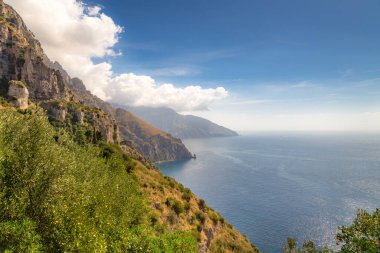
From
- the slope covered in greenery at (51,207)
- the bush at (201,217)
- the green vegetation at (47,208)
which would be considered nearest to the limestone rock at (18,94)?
the bush at (201,217)

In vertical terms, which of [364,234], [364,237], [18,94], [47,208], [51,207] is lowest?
[364,234]

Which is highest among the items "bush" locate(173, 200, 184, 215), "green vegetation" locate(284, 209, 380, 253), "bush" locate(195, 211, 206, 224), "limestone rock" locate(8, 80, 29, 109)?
"limestone rock" locate(8, 80, 29, 109)

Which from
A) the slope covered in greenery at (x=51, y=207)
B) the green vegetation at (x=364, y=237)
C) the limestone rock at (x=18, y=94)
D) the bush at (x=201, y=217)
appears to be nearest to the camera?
the slope covered in greenery at (x=51, y=207)

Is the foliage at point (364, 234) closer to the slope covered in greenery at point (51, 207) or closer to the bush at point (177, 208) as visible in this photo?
the slope covered in greenery at point (51, 207)

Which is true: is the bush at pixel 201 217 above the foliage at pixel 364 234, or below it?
below

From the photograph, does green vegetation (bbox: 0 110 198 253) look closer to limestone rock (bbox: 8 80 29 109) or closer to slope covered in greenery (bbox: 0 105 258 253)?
slope covered in greenery (bbox: 0 105 258 253)

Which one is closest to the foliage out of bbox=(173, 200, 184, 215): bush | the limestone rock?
bbox=(173, 200, 184, 215): bush

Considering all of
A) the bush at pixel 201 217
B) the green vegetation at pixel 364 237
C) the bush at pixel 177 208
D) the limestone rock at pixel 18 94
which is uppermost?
the limestone rock at pixel 18 94

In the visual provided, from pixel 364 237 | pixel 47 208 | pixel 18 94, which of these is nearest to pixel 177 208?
pixel 47 208

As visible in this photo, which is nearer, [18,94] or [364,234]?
[364,234]

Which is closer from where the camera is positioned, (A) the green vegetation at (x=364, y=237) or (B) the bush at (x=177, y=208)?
(A) the green vegetation at (x=364, y=237)

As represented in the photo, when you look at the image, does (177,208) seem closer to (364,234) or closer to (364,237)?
(364,234)

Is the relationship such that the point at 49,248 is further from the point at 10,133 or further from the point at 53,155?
the point at 10,133

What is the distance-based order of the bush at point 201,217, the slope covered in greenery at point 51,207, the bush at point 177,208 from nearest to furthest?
1. the slope covered in greenery at point 51,207
2. the bush at point 177,208
3. the bush at point 201,217
